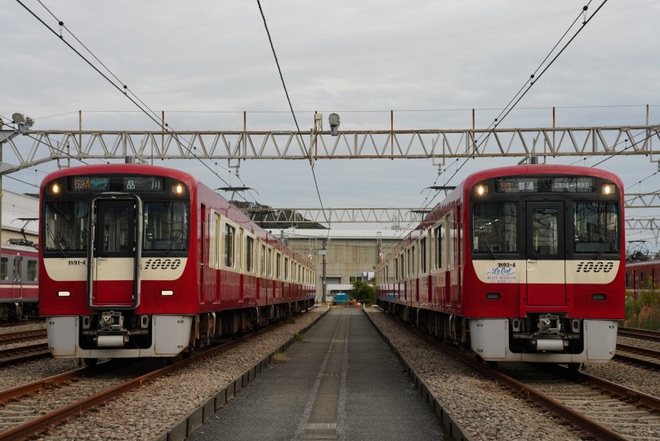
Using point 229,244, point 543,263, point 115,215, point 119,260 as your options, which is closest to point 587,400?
point 543,263

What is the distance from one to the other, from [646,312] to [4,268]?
23.1 m

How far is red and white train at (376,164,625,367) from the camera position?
39.4 feet

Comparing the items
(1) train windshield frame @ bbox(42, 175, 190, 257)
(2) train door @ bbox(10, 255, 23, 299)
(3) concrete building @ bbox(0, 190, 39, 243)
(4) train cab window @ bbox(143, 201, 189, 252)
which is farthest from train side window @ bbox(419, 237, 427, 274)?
(3) concrete building @ bbox(0, 190, 39, 243)

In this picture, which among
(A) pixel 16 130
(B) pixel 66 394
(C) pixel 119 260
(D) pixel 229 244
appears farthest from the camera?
(A) pixel 16 130

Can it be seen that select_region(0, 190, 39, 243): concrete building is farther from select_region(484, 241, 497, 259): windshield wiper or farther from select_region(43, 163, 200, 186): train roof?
select_region(484, 241, 497, 259): windshield wiper

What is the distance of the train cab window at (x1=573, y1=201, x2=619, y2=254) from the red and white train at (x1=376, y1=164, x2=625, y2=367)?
0.6 inches

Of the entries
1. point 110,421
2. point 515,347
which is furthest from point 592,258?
point 110,421

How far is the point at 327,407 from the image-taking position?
1019 cm

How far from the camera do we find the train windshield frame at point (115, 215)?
1248cm

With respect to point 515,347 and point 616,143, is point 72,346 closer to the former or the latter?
point 515,347

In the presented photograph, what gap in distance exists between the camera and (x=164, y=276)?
12555 millimetres

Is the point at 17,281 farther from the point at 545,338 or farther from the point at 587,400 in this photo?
the point at 587,400

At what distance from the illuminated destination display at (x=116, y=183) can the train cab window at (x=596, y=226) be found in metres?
6.02

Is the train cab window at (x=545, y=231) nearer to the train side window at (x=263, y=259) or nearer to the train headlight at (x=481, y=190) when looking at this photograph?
the train headlight at (x=481, y=190)
